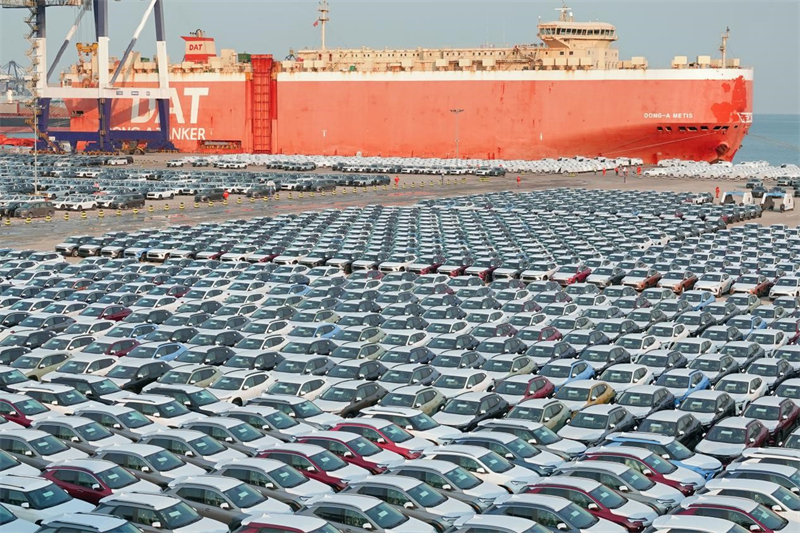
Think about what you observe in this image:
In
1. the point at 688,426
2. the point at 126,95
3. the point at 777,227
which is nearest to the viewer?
the point at 688,426

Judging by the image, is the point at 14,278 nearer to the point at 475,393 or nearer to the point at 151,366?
the point at 151,366

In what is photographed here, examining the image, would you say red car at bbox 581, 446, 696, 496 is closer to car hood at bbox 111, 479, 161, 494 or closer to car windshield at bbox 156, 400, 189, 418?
car hood at bbox 111, 479, 161, 494

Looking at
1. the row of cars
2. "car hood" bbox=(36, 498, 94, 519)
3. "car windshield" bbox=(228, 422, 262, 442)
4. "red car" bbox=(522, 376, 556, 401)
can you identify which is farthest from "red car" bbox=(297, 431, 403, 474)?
"red car" bbox=(522, 376, 556, 401)

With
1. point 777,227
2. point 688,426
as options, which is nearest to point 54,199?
point 777,227

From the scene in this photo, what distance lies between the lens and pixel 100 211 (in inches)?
2345

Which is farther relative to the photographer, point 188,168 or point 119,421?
point 188,168

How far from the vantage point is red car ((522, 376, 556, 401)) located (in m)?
21.4

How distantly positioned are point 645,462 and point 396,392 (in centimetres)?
588

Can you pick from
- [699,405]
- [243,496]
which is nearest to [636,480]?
[699,405]

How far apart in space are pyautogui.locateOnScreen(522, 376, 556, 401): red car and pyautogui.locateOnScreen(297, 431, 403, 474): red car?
4.73 m

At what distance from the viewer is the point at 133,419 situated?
62.6 ft

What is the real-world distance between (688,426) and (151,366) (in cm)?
1138

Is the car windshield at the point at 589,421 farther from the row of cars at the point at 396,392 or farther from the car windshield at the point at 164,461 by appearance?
the car windshield at the point at 164,461

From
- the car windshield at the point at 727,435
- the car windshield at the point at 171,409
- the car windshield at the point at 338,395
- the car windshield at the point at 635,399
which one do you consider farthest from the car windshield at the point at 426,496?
the car windshield at the point at 635,399
